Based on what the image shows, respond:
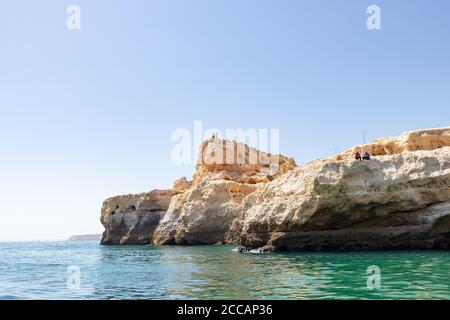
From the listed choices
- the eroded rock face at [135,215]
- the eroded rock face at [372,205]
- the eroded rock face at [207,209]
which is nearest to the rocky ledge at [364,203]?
the eroded rock face at [372,205]

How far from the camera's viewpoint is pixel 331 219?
103ft

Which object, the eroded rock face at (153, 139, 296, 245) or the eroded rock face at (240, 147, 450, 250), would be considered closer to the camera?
the eroded rock face at (240, 147, 450, 250)

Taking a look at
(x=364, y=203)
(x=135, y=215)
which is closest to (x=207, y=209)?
(x=135, y=215)

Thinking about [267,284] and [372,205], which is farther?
[372,205]

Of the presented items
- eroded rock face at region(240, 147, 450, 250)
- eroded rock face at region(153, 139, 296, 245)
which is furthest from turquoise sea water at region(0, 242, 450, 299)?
eroded rock face at region(153, 139, 296, 245)

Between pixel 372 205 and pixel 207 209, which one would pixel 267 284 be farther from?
pixel 207 209

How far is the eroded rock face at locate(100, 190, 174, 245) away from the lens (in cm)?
7312

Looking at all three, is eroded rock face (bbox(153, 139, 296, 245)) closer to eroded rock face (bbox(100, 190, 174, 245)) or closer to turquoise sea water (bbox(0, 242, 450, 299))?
eroded rock face (bbox(100, 190, 174, 245))

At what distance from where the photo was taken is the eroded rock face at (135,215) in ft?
240

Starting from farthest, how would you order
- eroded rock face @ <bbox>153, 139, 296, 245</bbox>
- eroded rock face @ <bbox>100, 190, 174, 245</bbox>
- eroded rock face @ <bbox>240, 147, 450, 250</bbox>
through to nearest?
eroded rock face @ <bbox>100, 190, 174, 245</bbox> < eroded rock face @ <bbox>153, 139, 296, 245</bbox> < eroded rock face @ <bbox>240, 147, 450, 250</bbox>

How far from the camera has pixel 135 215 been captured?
7481 centimetres

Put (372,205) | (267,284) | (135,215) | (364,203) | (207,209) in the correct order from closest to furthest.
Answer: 1. (267,284)
2. (364,203)
3. (372,205)
4. (207,209)
5. (135,215)

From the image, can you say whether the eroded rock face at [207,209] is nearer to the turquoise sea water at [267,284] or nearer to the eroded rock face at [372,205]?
the eroded rock face at [372,205]

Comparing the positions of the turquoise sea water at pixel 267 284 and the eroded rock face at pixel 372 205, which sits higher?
the eroded rock face at pixel 372 205
